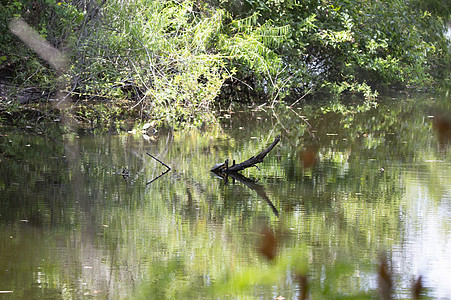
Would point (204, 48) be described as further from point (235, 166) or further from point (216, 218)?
point (216, 218)

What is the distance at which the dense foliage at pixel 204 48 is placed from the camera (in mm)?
12617

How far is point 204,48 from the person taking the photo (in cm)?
1342

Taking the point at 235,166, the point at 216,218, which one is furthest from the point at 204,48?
the point at 216,218

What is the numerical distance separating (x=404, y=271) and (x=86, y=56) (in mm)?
9638

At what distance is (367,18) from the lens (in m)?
20.5

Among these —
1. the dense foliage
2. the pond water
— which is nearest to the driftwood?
the pond water

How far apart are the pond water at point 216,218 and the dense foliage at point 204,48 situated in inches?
75.1

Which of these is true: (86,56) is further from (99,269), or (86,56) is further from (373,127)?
(99,269)

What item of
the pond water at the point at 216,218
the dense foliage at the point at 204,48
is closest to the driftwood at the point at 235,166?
the pond water at the point at 216,218

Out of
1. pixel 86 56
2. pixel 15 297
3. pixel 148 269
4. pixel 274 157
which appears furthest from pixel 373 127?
pixel 15 297

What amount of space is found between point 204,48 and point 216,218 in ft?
25.6

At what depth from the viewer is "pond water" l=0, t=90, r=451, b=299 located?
14.2ft

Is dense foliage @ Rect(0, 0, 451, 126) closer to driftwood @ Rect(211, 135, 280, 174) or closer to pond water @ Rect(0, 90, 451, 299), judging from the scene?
pond water @ Rect(0, 90, 451, 299)

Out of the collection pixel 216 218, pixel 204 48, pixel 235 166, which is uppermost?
pixel 204 48
